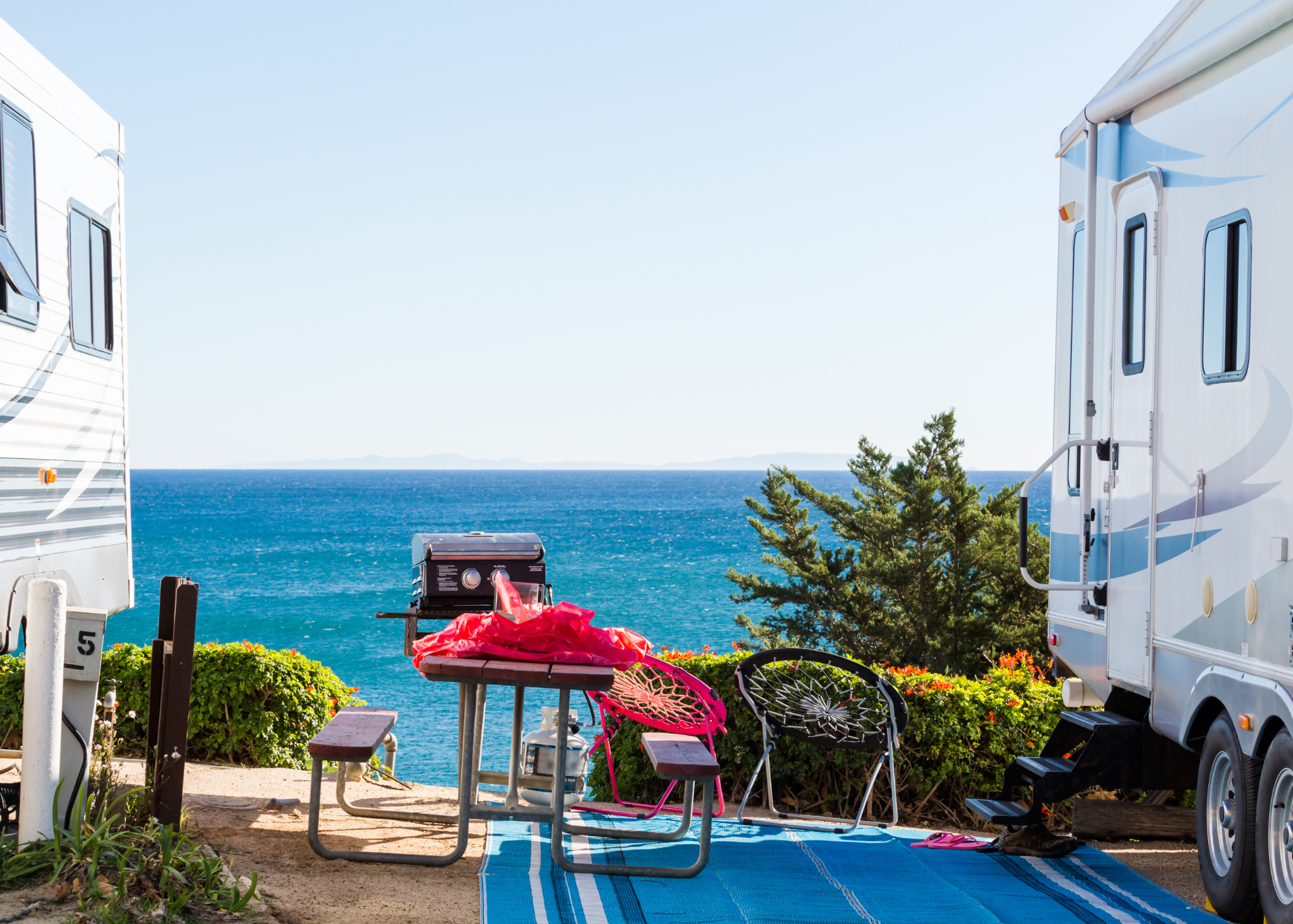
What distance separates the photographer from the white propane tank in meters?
4.91

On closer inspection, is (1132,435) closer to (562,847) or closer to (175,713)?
(562,847)

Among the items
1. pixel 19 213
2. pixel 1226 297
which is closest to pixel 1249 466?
pixel 1226 297

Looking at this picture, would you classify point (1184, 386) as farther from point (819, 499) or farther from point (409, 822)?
point (819, 499)

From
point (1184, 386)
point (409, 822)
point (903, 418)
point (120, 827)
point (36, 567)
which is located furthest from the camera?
point (903, 418)

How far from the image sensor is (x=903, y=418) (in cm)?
10531

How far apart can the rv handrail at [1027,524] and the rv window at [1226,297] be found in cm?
72

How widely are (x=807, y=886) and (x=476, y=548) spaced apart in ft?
8.42

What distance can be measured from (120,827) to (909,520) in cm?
1815

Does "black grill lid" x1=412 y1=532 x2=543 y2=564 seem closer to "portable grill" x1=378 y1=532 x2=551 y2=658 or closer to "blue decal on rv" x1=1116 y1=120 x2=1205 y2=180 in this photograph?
"portable grill" x1=378 y1=532 x2=551 y2=658

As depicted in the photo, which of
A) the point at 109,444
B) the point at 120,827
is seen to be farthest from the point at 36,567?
the point at 120,827

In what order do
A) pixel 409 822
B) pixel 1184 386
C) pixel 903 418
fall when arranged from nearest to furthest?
1. pixel 1184 386
2. pixel 409 822
3. pixel 903 418

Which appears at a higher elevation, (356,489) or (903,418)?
(903,418)

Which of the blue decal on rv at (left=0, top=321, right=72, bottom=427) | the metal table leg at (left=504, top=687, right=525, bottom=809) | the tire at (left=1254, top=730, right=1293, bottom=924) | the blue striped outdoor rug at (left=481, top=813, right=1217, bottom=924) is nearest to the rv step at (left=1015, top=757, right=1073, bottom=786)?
the blue striped outdoor rug at (left=481, top=813, right=1217, bottom=924)

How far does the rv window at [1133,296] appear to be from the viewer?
467cm
